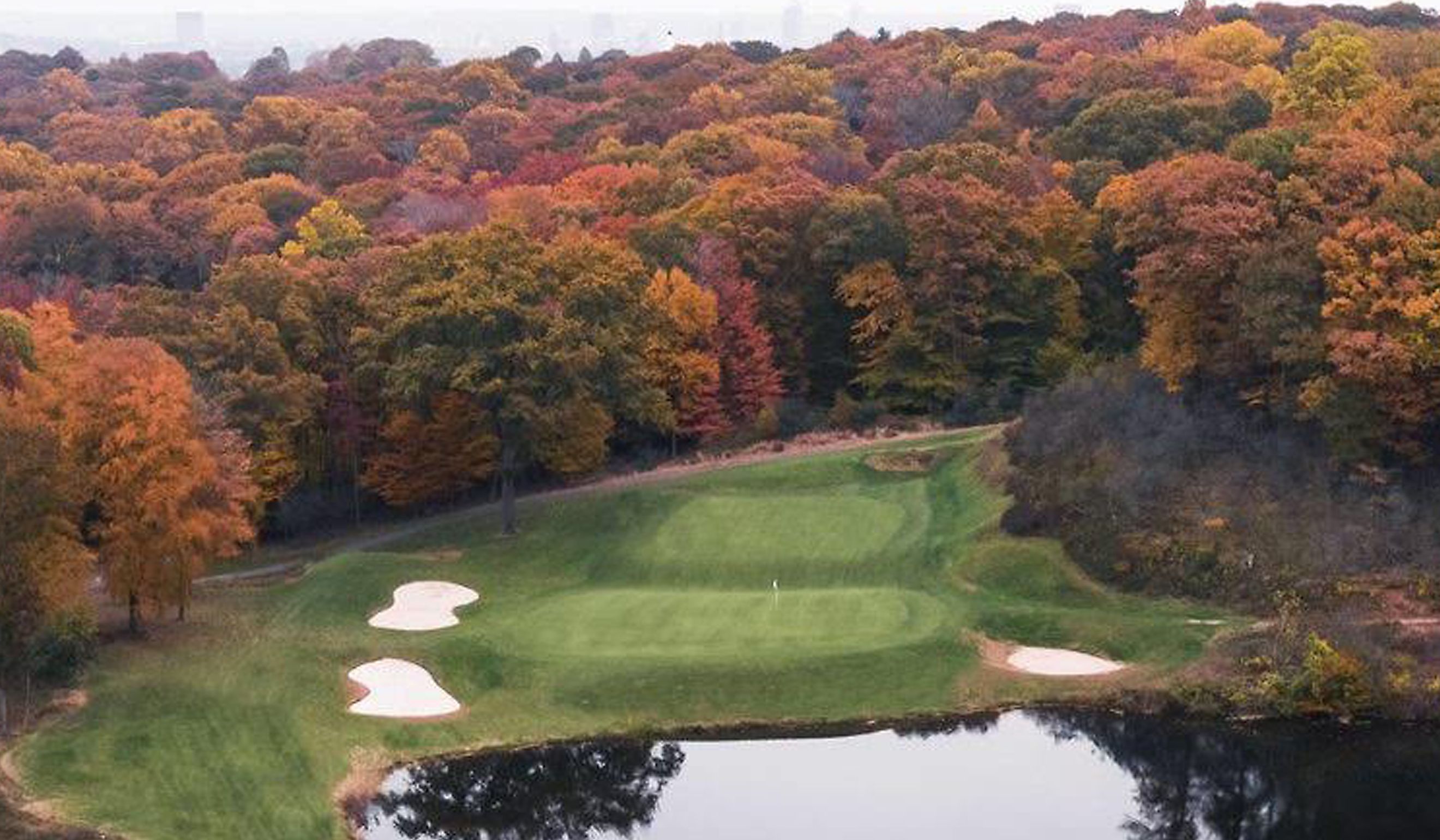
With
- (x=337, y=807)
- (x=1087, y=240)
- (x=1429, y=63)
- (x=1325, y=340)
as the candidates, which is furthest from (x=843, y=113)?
(x=337, y=807)

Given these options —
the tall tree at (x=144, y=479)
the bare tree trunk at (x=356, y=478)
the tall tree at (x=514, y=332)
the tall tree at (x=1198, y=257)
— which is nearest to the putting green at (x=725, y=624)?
the tall tree at (x=514, y=332)

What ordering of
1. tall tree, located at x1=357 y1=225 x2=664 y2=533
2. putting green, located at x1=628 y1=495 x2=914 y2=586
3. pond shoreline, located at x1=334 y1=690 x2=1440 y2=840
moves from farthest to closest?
tall tree, located at x1=357 y1=225 x2=664 y2=533 → putting green, located at x1=628 y1=495 x2=914 y2=586 → pond shoreline, located at x1=334 y1=690 x2=1440 y2=840

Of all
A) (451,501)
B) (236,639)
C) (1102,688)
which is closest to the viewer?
(1102,688)

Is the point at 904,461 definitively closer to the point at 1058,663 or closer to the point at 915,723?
the point at 1058,663

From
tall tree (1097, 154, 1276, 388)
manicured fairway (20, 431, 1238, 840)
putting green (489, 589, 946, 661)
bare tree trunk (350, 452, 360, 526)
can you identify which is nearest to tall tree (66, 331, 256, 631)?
manicured fairway (20, 431, 1238, 840)

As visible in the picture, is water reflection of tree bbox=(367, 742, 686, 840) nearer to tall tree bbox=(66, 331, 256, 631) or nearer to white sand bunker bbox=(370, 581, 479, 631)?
Result: white sand bunker bbox=(370, 581, 479, 631)

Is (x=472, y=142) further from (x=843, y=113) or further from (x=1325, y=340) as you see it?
(x=1325, y=340)

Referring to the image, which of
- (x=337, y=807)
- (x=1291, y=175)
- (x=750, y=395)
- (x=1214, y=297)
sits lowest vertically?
(x=337, y=807)
